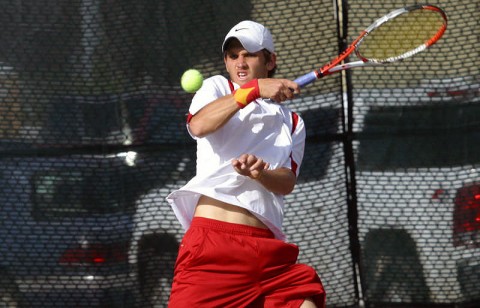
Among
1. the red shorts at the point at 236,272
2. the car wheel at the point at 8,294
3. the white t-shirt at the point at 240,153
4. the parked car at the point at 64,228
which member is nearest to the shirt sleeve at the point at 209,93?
the white t-shirt at the point at 240,153

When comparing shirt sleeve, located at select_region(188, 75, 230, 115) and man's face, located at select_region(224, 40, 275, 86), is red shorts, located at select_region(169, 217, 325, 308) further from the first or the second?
man's face, located at select_region(224, 40, 275, 86)

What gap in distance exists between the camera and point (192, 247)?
11.0ft

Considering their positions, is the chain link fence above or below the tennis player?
above

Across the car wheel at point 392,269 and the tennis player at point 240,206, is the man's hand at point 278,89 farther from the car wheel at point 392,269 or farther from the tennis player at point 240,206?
the car wheel at point 392,269

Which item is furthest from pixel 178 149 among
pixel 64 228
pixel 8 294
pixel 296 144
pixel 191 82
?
pixel 296 144

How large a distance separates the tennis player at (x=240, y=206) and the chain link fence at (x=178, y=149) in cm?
137

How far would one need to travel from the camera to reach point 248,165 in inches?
123

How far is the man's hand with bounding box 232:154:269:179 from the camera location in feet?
10.2

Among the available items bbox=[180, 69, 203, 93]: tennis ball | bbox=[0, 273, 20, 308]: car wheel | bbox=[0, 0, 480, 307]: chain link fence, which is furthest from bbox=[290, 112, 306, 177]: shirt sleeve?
bbox=[0, 273, 20, 308]: car wheel

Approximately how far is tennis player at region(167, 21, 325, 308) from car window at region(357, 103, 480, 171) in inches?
57.8

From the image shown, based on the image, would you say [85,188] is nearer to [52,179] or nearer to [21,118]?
[52,179]

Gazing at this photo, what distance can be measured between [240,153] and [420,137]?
5.75 ft

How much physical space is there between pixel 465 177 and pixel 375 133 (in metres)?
0.53

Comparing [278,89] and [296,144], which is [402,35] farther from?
[278,89]
